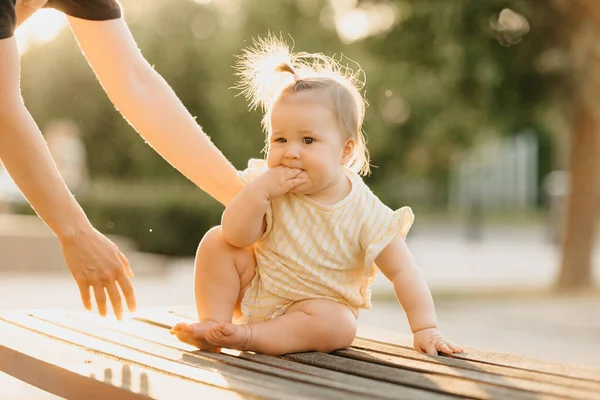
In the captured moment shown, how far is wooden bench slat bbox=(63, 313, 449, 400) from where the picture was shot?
1.88m

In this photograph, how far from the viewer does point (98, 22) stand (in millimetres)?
2861

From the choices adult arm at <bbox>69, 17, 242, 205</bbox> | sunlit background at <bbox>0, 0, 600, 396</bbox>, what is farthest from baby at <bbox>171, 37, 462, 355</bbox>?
sunlit background at <bbox>0, 0, 600, 396</bbox>

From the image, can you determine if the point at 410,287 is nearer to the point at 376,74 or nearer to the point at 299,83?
the point at 299,83

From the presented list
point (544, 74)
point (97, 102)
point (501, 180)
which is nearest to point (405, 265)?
point (544, 74)

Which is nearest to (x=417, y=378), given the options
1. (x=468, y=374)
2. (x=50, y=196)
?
(x=468, y=374)

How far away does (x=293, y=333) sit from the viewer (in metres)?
2.42

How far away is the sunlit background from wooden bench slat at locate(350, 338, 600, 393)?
1554 mm

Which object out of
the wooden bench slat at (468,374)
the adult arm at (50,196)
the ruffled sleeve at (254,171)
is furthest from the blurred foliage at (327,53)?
the adult arm at (50,196)

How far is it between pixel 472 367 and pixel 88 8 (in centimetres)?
155

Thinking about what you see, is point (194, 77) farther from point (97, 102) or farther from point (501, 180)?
point (501, 180)

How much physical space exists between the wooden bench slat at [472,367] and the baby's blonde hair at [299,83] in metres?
0.51

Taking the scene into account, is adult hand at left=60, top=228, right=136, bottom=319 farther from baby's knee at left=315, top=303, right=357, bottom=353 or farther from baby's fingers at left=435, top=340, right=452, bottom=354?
baby's fingers at left=435, top=340, right=452, bottom=354

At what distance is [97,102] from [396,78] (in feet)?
24.8

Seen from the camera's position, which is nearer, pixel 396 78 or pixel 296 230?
pixel 296 230
